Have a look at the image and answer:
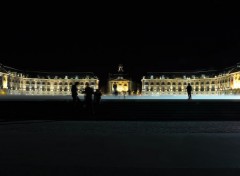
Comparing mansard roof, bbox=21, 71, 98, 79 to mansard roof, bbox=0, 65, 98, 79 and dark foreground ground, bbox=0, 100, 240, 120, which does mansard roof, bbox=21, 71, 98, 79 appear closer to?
mansard roof, bbox=0, 65, 98, 79

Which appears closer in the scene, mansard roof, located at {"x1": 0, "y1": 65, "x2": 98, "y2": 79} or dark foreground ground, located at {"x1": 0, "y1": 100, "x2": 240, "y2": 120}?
dark foreground ground, located at {"x1": 0, "y1": 100, "x2": 240, "y2": 120}

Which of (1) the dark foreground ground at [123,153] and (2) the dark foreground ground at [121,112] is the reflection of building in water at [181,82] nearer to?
(2) the dark foreground ground at [121,112]

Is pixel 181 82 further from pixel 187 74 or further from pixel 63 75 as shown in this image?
pixel 63 75

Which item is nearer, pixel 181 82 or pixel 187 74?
pixel 187 74

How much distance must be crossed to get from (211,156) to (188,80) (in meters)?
162

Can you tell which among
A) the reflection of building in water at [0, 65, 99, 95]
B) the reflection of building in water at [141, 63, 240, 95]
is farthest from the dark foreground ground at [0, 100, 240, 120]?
the reflection of building in water at [141, 63, 240, 95]

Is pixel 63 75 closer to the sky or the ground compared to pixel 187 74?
closer to the sky

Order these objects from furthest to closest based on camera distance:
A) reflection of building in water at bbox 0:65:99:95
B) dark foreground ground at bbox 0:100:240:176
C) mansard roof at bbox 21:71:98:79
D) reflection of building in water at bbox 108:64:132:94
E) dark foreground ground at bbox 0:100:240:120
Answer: reflection of building in water at bbox 108:64:132:94 < mansard roof at bbox 21:71:98:79 < reflection of building in water at bbox 0:65:99:95 < dark foreground ground at bbox 0:100:240:120 < dark foreground ground at bbox 0:100:240:176

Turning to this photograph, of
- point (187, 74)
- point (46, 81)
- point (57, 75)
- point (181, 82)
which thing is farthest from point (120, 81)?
point (46, 81)

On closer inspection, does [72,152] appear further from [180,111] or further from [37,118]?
[180,111]

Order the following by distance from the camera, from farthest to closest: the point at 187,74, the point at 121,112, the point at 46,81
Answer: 1. the point at 187,74
2. the point at 46,81
3. the point at 121,112

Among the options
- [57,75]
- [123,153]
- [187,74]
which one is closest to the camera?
[123,153]

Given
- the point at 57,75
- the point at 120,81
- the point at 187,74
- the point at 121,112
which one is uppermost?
the point at 57,75

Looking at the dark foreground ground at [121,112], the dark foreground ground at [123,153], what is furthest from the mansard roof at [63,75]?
the dark foreground ground at [123,153]
